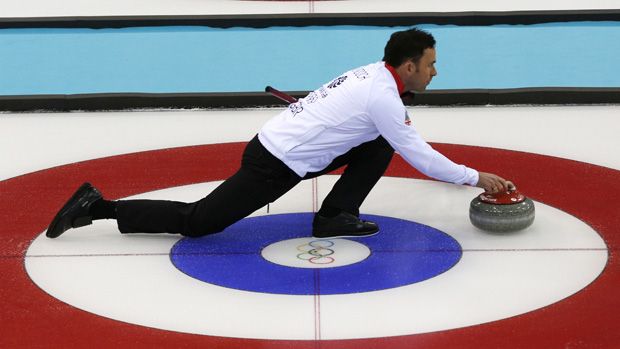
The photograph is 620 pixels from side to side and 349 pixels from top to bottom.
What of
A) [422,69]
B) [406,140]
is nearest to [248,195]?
[406,140]

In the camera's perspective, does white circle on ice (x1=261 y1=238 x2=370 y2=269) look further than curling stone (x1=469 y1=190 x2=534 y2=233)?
No

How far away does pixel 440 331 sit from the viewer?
363cm

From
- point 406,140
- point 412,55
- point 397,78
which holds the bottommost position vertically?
point 406,140

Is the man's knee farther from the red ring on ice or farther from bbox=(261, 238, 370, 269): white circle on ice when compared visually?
the red ring on ice

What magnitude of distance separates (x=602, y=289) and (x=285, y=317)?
1228mm

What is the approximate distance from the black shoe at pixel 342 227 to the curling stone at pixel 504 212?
1.59 ft

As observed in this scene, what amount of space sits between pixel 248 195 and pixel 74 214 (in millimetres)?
808

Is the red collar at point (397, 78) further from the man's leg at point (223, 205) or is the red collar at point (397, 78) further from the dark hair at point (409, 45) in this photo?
the man's leg at point (223, 205)

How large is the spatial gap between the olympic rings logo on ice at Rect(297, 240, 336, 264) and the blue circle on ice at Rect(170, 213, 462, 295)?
0.36 feet

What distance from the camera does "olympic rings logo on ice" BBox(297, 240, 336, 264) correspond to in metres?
4.34

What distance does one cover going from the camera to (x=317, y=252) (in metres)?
4.45

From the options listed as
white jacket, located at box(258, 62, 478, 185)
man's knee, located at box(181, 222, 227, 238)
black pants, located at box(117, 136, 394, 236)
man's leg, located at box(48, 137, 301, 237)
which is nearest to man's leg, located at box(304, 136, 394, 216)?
black pants, located at box(117, 136, 394, 236)

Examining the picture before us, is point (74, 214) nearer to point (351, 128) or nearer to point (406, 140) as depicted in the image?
point (351, 128)

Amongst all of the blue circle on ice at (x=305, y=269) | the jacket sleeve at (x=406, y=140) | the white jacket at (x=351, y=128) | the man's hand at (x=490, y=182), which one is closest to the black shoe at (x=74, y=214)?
the blue circle on ice at (x=305, y=269)
